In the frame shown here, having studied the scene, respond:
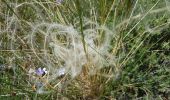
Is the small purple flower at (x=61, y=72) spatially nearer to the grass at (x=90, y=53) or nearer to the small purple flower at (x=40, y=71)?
the grass at (x=90, y=53)

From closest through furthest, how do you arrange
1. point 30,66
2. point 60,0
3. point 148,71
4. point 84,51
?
point 84,51 < point 148,71 < point 30,66 < point 60,0

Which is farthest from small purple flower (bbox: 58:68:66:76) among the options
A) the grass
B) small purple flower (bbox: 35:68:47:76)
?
small purple flower (bbox: 35:68:47:76)

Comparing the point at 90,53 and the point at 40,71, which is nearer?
the point at 90,53

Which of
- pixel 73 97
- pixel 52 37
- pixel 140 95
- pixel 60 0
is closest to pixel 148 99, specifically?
pixel 140 95

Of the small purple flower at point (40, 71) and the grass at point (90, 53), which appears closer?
the grass at point (90, 53)

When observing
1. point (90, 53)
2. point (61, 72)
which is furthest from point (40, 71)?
point (90, 53)

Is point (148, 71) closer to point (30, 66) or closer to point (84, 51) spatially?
point (84, 51)

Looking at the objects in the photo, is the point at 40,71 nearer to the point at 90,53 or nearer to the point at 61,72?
the point at 61,72

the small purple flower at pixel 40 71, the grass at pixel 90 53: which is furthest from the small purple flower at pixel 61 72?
the small purple flower at pixel 40 71
